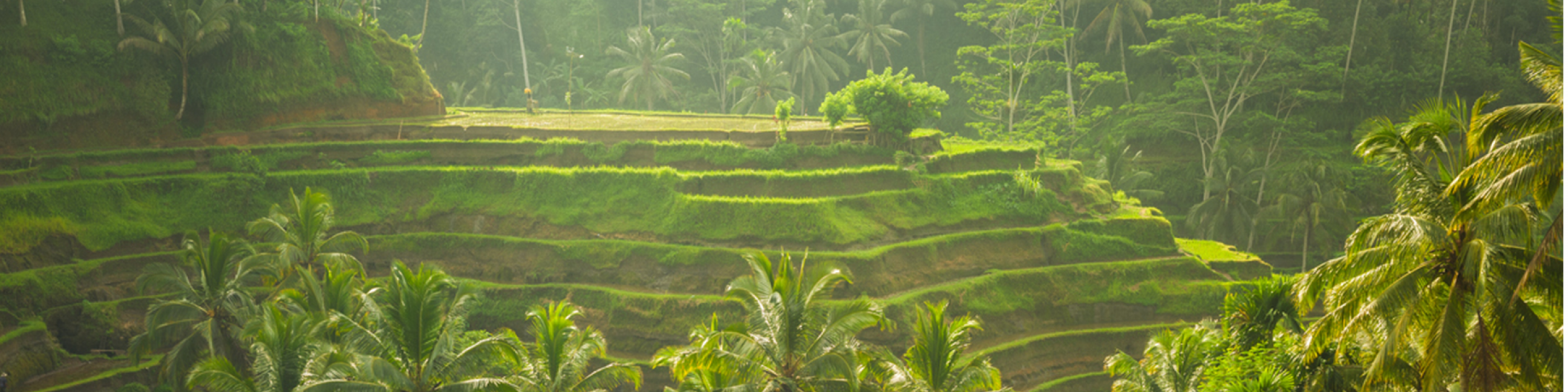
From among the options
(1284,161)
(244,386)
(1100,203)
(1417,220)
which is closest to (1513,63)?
(1284,161)

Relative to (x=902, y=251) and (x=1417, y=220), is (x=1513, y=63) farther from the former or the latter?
(x=1417, y=220)

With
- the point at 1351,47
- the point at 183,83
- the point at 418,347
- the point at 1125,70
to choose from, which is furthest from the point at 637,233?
the point at 1125,70

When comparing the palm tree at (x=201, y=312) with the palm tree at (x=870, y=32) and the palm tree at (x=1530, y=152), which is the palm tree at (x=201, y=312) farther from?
the palm tree at (x=870, y=32)

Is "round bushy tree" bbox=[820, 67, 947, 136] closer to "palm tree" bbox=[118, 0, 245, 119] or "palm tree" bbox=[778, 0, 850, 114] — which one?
"palm tree" bbox=[778, 0, 850, 114]

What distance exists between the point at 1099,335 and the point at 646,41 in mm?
30042

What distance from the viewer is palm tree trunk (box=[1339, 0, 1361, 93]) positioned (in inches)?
1347

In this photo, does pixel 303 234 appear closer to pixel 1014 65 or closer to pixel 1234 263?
pixel 1234 263

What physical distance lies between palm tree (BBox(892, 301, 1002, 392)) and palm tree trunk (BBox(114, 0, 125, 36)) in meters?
26.1

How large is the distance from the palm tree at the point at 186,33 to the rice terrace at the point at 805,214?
13cm

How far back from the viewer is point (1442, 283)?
9.18 meters

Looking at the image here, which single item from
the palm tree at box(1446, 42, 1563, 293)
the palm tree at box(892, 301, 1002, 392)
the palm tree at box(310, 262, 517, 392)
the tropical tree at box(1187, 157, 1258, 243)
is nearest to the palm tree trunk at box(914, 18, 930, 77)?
the tropical tree at box(1187, 157, 1258, 243)

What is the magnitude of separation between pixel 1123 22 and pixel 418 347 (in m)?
39.4

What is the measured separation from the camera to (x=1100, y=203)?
92.8 ft

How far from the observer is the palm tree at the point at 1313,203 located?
102 ft
